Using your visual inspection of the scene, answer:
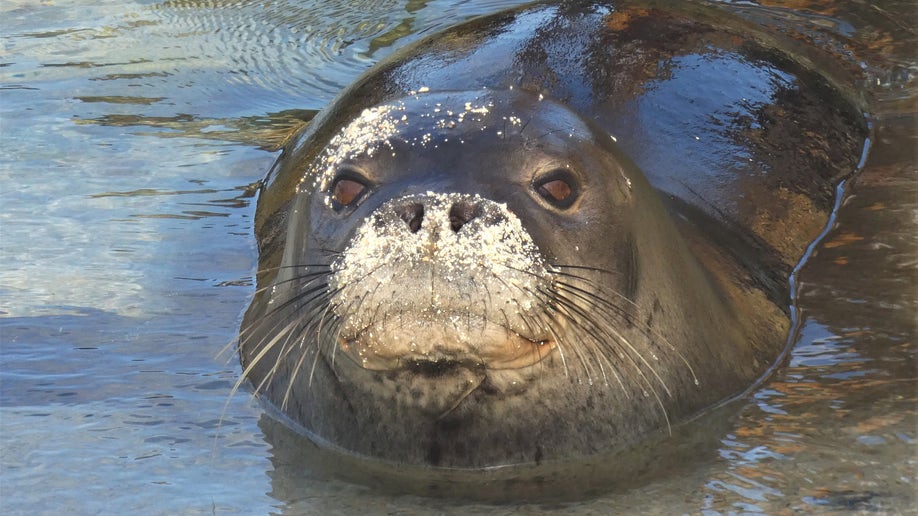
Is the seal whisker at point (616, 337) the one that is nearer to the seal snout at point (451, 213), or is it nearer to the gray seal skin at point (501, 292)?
the gray seal skin at point (501, 292)

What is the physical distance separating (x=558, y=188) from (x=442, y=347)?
63 centimetres

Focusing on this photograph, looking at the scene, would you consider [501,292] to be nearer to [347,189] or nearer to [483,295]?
[483,295]

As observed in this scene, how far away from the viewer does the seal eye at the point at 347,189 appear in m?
3.95

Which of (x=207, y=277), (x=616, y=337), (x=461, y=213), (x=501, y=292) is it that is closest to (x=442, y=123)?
(x=461, y=213)

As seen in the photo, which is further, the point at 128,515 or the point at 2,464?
the point at 2,464

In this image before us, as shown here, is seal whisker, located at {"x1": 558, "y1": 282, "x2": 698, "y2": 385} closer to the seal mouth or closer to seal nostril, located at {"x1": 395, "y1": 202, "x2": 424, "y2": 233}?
the seal mouth

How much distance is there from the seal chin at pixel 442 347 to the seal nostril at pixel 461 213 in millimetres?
231

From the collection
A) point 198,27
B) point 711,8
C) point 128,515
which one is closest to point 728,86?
point 711,8

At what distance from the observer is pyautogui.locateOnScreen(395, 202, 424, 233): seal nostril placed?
11.6ft

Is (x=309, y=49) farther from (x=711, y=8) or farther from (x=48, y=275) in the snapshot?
(x=48, y=275)

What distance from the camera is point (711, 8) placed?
Answer: 6742mm

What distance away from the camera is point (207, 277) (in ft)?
18.0

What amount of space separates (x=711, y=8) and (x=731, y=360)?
2.76 meters

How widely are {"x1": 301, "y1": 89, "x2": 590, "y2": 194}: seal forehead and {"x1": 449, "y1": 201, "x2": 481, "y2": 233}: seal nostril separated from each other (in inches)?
13.7
